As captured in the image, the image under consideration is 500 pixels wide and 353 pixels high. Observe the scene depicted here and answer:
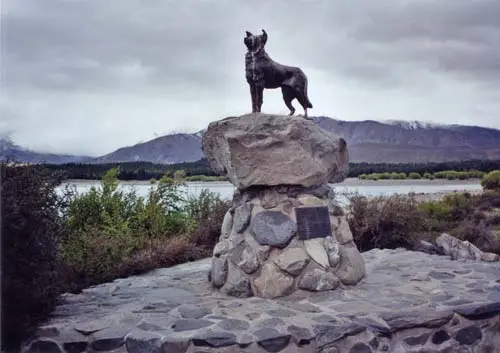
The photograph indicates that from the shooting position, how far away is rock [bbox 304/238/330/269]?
19.5 feet

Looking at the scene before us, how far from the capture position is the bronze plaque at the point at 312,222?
598cm

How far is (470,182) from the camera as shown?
998 inches

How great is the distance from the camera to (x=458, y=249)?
9.19 meters

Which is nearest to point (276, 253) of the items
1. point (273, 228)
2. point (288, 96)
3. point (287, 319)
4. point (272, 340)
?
point (273, 228)

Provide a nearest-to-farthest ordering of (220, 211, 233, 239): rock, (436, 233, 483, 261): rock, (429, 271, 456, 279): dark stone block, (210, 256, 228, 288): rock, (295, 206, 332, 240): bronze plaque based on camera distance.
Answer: (295, 206, 332, 240): bronze plaque < (210, 256, 228, 288): rock < (220, 211, 233, 239): rock < (429, 271, 456, 279): dark stone block < (436, 233, 483, 261): rock

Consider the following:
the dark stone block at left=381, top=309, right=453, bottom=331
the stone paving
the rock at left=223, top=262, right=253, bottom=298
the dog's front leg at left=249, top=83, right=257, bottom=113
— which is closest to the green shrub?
the stone paving

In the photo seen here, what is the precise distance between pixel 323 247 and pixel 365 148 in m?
16.5

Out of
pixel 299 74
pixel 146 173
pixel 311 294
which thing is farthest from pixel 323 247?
pixel 146 173

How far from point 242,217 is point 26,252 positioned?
7.50ft

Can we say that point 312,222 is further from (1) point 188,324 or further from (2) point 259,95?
(1) point 188,324

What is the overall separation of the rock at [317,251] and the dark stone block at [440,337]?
131 centimetres

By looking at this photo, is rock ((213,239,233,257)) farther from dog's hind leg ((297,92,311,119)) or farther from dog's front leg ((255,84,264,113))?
dog's hind leg ((297,92,311,119))

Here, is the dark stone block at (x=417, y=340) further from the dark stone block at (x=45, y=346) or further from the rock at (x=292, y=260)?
the dark stone block at (x=45, y=346)

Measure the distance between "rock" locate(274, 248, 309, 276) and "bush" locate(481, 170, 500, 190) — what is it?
1970 cm
